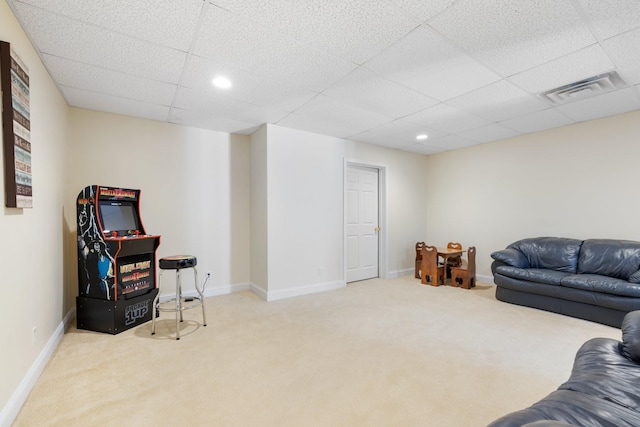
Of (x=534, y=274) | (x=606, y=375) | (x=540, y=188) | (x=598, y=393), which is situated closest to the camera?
(x=598, y=393)

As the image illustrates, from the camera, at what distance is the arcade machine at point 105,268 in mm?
2871

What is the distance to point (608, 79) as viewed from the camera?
8.91 ft

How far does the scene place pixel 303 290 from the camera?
433 cm

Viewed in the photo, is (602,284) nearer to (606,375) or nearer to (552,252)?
(552,252)

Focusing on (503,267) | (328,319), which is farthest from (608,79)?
(328,319)

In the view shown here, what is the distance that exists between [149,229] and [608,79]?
533cm

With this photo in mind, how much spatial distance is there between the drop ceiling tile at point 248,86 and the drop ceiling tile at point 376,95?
0.35 m

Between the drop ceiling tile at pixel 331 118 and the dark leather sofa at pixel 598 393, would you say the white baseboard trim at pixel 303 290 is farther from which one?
the dark leather sofa at pixel 598 393

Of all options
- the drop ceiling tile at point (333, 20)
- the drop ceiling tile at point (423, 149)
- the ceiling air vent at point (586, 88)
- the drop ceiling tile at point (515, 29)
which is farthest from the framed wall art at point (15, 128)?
the drop ceiling tile at point (423, 149)

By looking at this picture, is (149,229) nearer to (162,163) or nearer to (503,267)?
(162,163)

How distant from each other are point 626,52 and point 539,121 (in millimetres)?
1791

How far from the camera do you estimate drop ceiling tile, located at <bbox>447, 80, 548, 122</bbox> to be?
296 cm

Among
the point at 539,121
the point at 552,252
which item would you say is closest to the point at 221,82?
the point at 539,121

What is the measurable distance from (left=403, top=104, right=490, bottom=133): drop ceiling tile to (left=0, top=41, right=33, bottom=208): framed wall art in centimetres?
366
